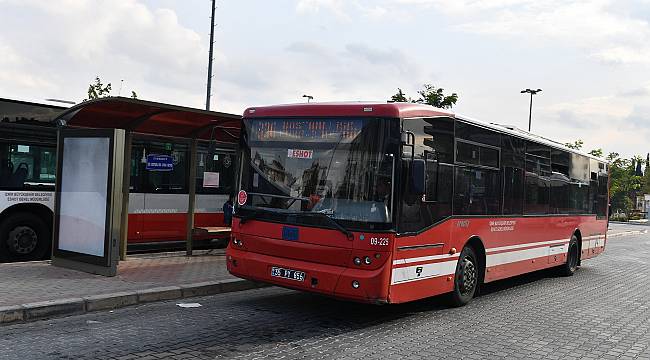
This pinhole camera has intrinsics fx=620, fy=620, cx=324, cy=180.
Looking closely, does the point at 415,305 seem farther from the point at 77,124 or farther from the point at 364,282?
the point at 77,124

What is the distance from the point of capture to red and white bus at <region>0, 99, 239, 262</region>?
10891mm

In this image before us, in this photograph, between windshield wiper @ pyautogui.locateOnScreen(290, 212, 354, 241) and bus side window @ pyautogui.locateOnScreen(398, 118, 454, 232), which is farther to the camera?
bus side window @ pyautogui.locateOnScreen(398, 118, 454, 232)

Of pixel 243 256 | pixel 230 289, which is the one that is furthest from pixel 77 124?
pixel 243 256

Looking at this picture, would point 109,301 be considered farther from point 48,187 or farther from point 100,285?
point 48,187

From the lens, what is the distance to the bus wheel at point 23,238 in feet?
35.5

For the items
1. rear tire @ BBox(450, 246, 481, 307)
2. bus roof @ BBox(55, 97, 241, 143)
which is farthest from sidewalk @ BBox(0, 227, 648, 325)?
rear tire @ BBox(450, 246, 481, 307)

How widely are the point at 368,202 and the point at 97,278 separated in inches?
184

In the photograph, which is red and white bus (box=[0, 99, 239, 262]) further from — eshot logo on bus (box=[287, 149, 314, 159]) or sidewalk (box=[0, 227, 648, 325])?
eshot logo on bus (box=[287, 149, 314, 159])

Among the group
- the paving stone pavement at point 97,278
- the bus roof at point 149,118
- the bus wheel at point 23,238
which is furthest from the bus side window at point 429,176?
the bus wheel at point 23,238

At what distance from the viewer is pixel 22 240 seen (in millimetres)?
11086

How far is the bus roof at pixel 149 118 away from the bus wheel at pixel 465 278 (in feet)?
16.5

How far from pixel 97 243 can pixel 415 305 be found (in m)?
5.04

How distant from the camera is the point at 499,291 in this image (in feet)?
36.5

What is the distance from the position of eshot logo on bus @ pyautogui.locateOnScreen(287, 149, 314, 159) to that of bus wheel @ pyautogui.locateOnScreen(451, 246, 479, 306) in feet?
9.14
